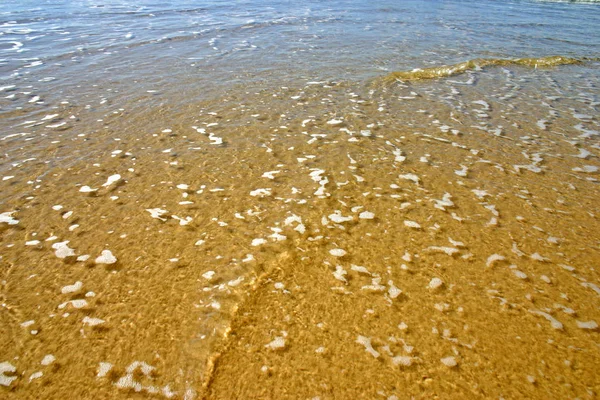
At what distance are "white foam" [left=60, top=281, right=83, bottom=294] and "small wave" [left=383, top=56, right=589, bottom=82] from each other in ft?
19.5

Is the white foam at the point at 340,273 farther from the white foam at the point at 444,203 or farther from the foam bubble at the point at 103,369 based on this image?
the foam bubble at the point at 103,369

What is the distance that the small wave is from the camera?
7.23 m

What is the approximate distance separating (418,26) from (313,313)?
12.2 m

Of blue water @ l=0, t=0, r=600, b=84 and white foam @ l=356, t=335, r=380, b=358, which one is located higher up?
blue water @ l=0, t=0, r=600, b=84

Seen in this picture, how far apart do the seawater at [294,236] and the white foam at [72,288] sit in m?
0.03

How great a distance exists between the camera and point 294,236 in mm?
3006

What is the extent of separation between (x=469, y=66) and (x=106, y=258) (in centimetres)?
785

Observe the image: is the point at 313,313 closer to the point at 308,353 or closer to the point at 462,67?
the point at 308,353

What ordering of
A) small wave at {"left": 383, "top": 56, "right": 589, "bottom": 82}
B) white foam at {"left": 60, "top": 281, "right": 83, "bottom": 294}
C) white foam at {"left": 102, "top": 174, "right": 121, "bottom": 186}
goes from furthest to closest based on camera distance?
small wave at {"left": 383, "top": 56, "right": 589, "bottom": 82}
white foam at {"left": 102, "top": 174, "right": 121, "bottom": 186}
white foam at {"left": 60, "top": 281, "right": 83, "bottom": 294}

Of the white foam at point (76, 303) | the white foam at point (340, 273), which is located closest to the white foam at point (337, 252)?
the white foam at point (340, 273)

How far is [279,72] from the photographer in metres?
7.18

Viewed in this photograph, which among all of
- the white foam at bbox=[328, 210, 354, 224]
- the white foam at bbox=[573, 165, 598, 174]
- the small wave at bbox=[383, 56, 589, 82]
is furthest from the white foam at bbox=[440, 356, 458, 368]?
the small wave at bbox=[383, 56, 589, 82]

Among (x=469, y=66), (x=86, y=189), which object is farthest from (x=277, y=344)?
(x=469, y=66)

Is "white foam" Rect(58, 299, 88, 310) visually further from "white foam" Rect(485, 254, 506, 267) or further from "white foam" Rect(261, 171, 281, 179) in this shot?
"white foam" Rect(485, 254, 506, 267)
